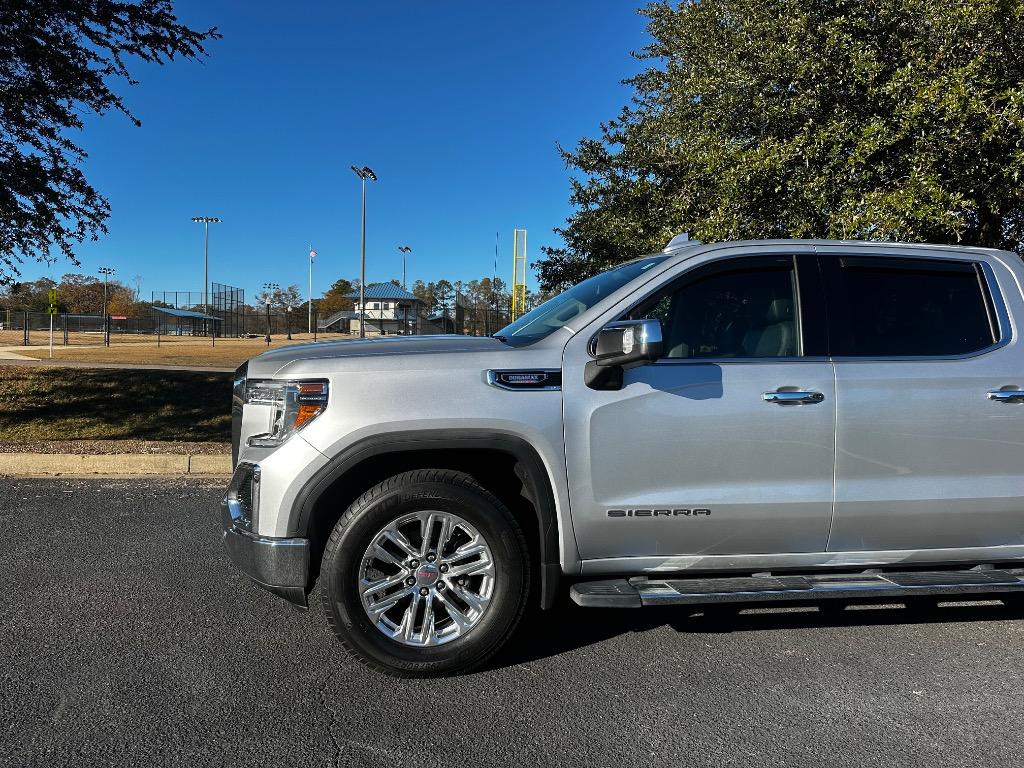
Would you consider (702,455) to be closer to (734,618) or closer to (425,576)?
(734,618)

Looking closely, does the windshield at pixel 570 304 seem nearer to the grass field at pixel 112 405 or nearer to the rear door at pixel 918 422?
the rear door at pixel 918 422

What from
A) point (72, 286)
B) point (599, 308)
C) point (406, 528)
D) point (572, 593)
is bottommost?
point (572, 593)

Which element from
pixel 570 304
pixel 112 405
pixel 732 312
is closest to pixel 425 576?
pixel 570 304

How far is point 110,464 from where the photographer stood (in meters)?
7.25

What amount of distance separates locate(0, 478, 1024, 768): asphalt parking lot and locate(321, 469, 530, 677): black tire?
0.38ft

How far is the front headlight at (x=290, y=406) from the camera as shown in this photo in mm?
3146

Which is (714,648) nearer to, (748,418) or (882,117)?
(748,418)

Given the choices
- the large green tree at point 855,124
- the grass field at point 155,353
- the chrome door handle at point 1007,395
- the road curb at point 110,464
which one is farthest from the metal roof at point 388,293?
the chrome door handle at point 1007,395

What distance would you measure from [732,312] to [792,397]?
0.52 m

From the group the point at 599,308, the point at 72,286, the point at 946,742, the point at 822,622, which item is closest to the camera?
the point at 946,742

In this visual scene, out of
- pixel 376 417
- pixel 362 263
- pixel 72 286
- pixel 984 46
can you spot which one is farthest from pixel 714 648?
pixel 72 286

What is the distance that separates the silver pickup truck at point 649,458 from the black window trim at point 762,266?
0.04 ft

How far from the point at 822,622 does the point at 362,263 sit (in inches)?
1669

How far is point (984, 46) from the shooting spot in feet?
27.4
